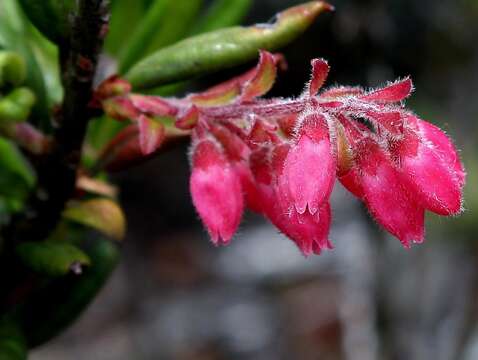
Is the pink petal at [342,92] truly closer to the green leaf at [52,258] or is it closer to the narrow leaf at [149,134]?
the narrow leaf at [149,134]

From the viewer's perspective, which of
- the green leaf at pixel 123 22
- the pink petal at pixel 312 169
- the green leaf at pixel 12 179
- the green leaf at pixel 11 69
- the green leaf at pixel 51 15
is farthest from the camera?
the green leaf at pixel 123 22

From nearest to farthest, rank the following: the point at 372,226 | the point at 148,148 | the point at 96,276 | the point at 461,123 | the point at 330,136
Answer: the point at 330,136 → the point at 148,148 → the point at 96,276 → the point at 372,226 → the point at 461,123

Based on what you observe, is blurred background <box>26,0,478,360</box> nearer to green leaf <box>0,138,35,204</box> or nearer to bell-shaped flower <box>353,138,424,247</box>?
green leaf <box>0,138,35,204</box>

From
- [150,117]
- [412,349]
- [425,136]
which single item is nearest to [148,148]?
[150,117]

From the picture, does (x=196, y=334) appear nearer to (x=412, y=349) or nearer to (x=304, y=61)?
(x=304, y=61)

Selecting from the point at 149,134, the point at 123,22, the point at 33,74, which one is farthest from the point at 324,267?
the point at 149,134

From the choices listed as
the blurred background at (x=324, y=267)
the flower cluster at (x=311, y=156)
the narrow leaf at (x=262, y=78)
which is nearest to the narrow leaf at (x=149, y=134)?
the flower cluster at (x=311, y=156)
